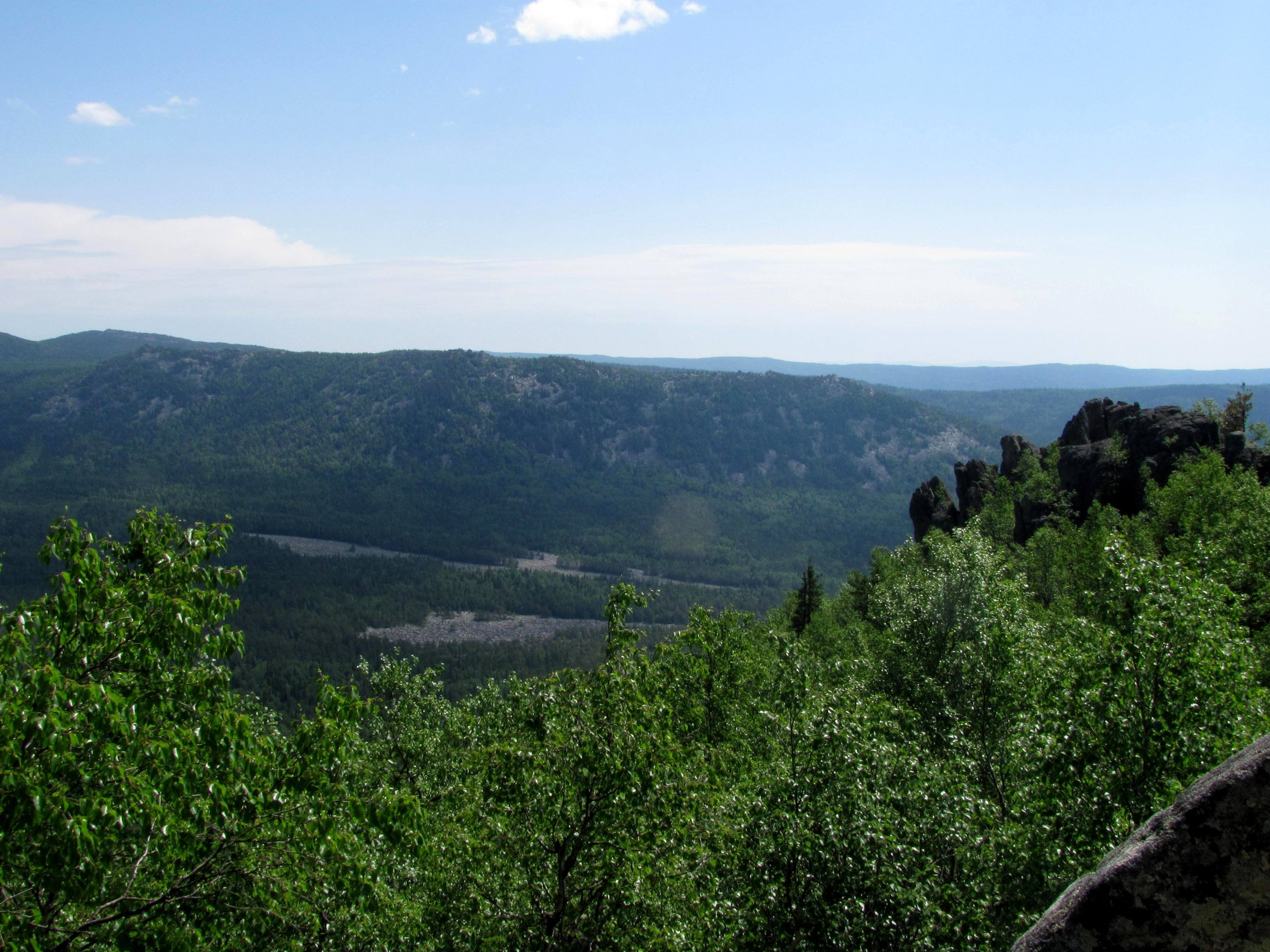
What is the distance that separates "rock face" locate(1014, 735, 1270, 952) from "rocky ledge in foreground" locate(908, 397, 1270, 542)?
64.8 metres

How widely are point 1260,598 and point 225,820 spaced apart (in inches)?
1412

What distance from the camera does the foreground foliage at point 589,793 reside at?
31.0 feet

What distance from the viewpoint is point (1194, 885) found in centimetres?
561

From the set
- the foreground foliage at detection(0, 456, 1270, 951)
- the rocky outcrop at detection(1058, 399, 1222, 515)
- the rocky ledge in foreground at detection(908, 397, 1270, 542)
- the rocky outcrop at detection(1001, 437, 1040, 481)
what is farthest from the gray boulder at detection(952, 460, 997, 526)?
the foreground foliage at detection(0, 456, 1270, 951)

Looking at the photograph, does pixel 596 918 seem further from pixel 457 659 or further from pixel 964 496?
pixel 457 659

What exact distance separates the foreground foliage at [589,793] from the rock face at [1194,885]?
26.2 feet

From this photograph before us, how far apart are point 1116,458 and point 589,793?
79.1m

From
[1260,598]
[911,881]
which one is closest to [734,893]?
[911,881]

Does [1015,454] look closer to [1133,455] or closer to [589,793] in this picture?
[1133,455]

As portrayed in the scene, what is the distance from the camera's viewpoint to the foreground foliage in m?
9.45

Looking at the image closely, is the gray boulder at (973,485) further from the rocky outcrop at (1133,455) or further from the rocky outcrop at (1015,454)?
the rocky outcrop at (1133,455)

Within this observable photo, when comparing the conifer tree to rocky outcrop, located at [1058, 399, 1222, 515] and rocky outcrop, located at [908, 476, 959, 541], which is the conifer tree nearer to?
rocky outcrop, located at [908, 476, 959, 541]

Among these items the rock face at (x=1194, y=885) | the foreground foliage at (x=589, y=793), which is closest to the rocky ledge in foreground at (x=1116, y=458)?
the foreground foliage at (x=589, y=793)

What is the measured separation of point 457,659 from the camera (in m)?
173
